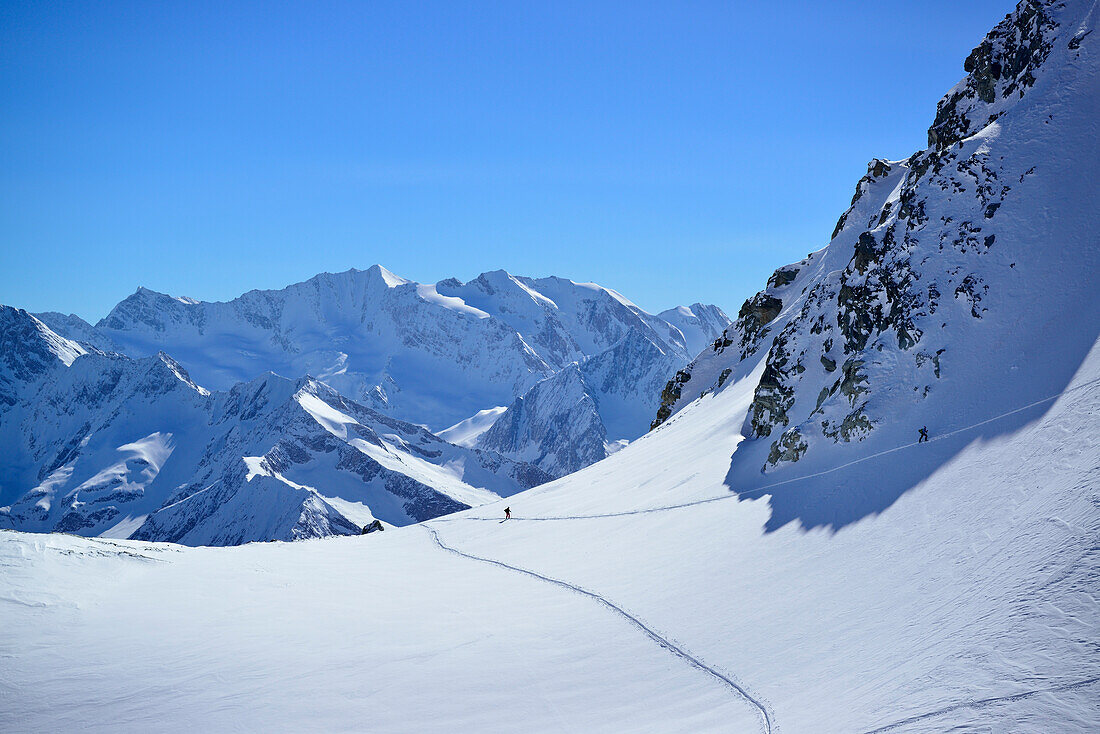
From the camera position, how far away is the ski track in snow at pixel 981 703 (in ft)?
47.5

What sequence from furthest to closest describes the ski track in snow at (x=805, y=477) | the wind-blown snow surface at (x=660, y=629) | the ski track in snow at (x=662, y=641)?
the ski track in snow at (x=805, y=477), the ski track in snow at (x=662, y=641), the wind-blown snow surface at (x=660, y=629)

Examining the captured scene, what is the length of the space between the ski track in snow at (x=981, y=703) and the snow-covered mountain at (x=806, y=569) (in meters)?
0.06

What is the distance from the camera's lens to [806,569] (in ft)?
91.0

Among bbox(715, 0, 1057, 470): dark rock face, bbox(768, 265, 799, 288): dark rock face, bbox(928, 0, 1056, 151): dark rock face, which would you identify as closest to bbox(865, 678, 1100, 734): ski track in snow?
bbox(715, 0, 1057, 470): dark rock face

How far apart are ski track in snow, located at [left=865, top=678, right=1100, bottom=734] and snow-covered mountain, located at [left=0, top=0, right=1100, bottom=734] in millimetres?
62

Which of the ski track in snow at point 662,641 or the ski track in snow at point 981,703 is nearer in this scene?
the ski track in snow at point 981,703

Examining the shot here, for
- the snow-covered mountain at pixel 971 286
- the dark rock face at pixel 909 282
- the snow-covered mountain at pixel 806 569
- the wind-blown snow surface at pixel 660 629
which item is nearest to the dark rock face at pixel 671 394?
the dark rock face at pixel 909 282

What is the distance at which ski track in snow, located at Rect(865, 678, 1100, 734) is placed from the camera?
14.5 meters

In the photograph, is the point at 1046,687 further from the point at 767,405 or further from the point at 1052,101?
the point at 1052,101

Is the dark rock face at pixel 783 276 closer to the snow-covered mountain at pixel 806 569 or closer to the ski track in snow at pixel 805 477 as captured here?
the snow-covered mountain at pixel 806 569

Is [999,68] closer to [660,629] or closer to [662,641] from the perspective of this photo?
[660,629]

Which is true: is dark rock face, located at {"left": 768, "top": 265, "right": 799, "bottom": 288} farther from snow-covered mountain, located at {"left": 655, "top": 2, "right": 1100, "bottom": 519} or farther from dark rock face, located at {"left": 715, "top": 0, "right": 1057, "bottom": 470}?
snow-covered mountain, located at {"left": 655, "top": 2, "right": 1100, "bottom": 519}

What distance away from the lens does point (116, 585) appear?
32031mm

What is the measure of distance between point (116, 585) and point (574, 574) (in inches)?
772
